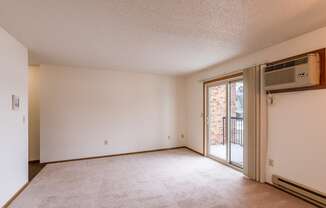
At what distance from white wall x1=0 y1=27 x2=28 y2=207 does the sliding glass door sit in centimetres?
390

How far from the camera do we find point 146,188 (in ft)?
9.59

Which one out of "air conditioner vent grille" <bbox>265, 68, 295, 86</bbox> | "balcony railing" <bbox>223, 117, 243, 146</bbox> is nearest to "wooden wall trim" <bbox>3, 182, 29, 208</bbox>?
"balcony railing" <bbox>223, 117, 243, 146</bbox>

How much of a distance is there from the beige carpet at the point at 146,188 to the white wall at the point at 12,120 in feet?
0.91

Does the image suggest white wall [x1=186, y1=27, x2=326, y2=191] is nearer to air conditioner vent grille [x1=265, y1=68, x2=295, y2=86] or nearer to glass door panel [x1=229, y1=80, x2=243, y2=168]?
air conditioner vent grille [x1=265, y1=68, x2=295, y2=86]

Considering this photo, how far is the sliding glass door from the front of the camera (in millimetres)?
4086

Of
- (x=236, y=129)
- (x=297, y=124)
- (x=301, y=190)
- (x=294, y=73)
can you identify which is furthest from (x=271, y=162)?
(x=236, y=129)

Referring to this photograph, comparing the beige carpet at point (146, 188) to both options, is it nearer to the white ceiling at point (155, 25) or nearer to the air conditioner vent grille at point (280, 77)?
the air conditioner vent grille at point (280, 77)

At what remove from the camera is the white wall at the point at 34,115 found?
4.41 meters

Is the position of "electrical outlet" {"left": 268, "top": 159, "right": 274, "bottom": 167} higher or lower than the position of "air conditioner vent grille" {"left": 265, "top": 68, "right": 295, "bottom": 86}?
lower

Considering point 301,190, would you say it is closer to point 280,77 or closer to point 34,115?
point 280,77

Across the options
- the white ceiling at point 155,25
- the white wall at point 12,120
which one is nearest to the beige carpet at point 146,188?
the white wall at point 12,120

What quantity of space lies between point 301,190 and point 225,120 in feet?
6.49

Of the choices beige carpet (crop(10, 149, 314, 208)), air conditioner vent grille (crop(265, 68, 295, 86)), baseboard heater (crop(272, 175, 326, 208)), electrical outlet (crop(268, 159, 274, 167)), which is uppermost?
air conditioner vent grille (crop(265, 68, 295, 86))

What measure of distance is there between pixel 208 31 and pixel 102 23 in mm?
1341
